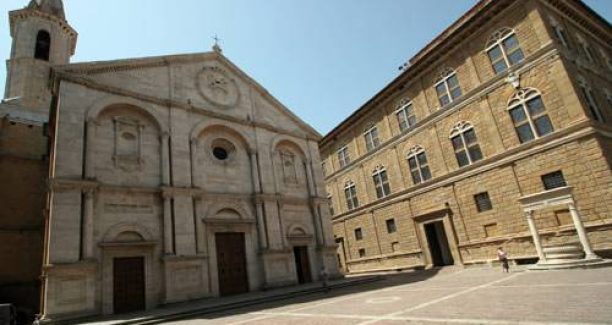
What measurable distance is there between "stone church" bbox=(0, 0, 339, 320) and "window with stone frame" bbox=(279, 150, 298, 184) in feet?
0.32

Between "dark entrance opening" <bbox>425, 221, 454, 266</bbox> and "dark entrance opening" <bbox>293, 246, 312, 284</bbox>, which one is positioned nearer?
"dark entrance opening" <bbox>293, 246, 312, 284</bbox>

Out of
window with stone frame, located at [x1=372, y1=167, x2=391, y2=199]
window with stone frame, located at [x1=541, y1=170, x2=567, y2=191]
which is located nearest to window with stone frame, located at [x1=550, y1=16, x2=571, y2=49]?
window with stone frame, located at [x1=541, y1=170, x2=567, y2=191]

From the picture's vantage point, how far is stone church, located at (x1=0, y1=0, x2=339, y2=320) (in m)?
14.0

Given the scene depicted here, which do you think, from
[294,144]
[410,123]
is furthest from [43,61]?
[410,123]

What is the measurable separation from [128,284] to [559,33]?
26.2 metres

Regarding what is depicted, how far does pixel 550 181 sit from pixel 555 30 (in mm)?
8743

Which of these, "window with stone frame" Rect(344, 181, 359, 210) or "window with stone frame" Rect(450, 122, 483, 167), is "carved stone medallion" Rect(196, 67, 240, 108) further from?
"window with stone frame" Rect(344, 181, 359, 210)

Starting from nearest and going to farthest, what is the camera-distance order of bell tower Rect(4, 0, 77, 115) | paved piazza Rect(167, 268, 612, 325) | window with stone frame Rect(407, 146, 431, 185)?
paved piazza Rect(167, 268, 612, 325) < window with stone frame Rect(407, 146, 431, 185) < bell tower Rect(4, 0, 77, 115)

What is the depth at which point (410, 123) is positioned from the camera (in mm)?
26906

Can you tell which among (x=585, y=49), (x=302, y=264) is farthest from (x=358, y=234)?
(x=585, y=49)

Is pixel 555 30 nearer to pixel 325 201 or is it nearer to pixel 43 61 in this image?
pixel 325 201

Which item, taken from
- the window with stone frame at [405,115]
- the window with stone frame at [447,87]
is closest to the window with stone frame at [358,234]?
the window with stone frame at [405,115]

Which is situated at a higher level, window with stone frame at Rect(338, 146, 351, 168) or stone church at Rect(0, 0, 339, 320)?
window with stone frame at Rect(338, 146, 351, 168)

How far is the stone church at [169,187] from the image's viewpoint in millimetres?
13953
